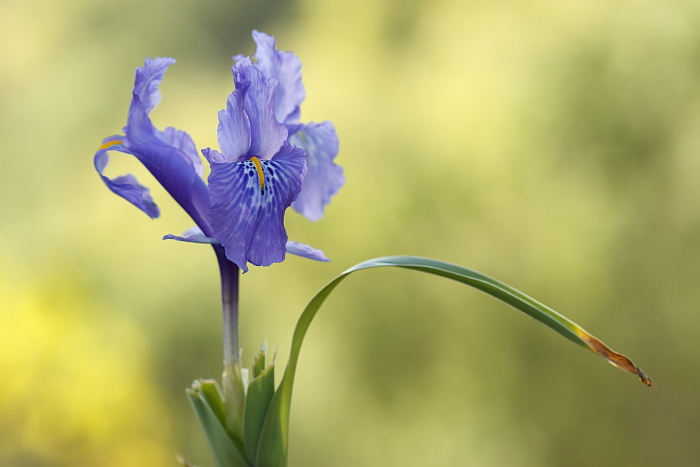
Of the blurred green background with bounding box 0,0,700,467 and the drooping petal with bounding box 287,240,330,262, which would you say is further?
the blurred green background with bounding box 0,0,700,467

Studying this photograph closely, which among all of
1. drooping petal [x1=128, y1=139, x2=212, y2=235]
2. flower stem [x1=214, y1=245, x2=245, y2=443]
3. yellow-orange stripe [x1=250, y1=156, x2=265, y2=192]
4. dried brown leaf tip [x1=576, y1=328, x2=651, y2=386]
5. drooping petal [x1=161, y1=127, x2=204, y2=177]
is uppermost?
drooping petal [x1=161, y1=127, x2=204, y2=177]

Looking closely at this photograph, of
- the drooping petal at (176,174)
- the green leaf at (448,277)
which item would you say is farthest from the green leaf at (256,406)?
the drooping petal at (176,174)

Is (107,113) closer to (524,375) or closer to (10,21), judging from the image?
(10,21)

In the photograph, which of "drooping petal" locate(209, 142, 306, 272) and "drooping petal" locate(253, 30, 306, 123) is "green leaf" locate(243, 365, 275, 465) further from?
"drooping petal" locate(253, 30, 306, 123)

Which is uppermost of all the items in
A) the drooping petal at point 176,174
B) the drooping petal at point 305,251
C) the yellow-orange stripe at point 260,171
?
the drooping petal at point 176,174

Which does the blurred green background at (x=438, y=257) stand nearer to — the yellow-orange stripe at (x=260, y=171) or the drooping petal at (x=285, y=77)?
the drooping petal at (x=285, y=77)

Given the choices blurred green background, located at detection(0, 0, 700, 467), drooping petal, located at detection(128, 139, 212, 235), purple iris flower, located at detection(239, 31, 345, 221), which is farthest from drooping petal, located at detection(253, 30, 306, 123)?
blurred green background, located at detection(0, 0, 700, 467)
